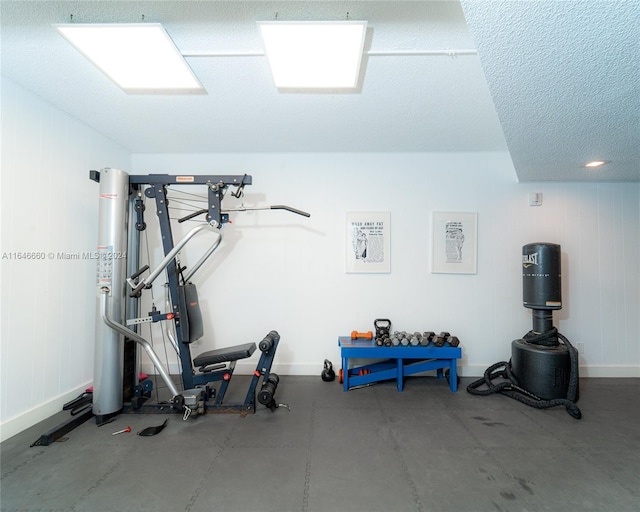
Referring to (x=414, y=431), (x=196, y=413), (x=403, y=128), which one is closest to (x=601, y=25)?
(x=403, y=128)

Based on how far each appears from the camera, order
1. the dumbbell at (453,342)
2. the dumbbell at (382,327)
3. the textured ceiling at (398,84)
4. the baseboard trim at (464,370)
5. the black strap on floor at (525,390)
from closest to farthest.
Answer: the textured ceiling at (398,84) < the black strap on floor at (525,390) < the dumbbell at (453,342) < the dumbbell at (382,327) < the baseboard trim at (464,370)

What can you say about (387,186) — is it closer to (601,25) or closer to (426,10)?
(426,10)

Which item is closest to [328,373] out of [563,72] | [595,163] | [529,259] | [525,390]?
[525,390]

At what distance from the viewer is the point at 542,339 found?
273 cm

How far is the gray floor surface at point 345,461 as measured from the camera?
1.50 m

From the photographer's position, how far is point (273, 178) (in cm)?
333

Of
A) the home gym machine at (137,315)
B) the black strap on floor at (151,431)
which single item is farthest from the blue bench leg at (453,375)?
the black strap on floor at (151,431)

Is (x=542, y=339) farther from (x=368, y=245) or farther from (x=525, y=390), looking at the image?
(x=368, y=245)

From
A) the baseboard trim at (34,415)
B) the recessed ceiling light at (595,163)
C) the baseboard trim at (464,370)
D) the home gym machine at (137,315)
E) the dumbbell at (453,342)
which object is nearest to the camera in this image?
the baseboard trim at (34,415)

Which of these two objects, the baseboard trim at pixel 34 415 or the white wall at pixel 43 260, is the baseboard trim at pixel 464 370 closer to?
the baseboard trim at pixel 34 415

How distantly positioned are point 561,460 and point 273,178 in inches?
140

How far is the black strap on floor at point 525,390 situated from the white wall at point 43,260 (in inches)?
155

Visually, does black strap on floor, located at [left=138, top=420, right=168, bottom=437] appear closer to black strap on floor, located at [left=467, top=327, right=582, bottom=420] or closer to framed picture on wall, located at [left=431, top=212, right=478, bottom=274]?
black strap on floor, located at [left=467, top=327, right=582, bottom=420]

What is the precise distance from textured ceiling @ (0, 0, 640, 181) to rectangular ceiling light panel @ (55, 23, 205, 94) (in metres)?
0.09
